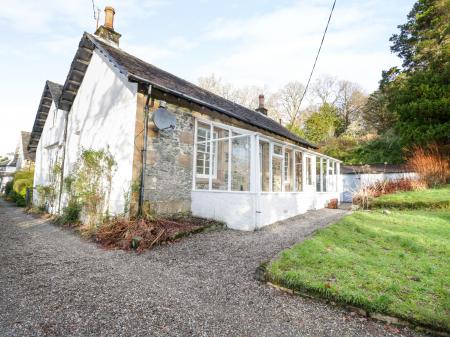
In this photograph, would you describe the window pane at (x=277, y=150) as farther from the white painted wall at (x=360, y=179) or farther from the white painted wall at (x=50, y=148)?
the white painted wall at (x=50, y=148)

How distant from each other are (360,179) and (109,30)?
18886 millimetres

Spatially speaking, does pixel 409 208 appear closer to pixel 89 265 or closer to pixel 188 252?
pixel 188 252

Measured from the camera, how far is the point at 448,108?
14719mm

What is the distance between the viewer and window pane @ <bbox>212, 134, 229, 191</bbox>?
8.12 m

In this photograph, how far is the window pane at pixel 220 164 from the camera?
8.12m

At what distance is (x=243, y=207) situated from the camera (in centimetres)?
705

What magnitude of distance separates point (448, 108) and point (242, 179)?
15.5m

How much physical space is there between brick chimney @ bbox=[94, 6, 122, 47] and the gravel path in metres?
9.17

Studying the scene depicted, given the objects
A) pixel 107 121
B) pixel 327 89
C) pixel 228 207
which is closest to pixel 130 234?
pixel 228 207

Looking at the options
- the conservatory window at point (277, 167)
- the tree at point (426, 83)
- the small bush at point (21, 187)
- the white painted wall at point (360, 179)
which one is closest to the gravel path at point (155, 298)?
the conservatory window at point (277, 167)

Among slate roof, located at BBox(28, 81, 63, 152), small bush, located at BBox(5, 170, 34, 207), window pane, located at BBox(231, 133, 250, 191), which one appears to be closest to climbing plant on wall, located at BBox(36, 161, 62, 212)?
slate roof, located at BBox(28, 81, 63, 152)

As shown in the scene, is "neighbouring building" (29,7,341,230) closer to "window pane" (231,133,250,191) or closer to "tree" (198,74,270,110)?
"window pane" (231,133,250,191)

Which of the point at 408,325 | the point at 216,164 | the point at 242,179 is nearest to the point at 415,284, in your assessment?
the point at 408,325

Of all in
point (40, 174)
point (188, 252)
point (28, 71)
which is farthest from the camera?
point (40, 174)
